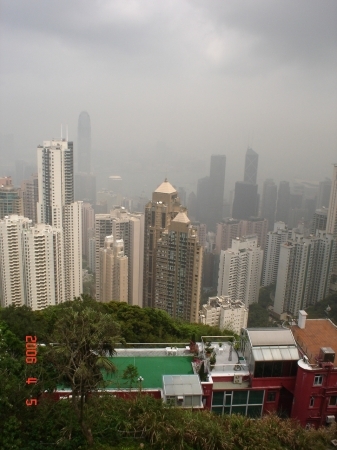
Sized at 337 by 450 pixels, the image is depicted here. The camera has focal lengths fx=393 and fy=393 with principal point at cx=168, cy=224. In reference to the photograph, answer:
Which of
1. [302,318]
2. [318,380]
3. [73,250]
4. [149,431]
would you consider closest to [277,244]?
[73,250]

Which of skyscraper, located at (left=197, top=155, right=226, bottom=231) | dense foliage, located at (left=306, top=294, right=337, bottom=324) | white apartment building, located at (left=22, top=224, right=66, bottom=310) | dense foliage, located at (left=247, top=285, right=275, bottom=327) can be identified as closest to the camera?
white apartment building, located at (left=22, top=224, right=66, bottom=310)

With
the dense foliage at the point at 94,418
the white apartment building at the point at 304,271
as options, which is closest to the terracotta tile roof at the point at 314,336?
the dense foliage at the point at 94,418

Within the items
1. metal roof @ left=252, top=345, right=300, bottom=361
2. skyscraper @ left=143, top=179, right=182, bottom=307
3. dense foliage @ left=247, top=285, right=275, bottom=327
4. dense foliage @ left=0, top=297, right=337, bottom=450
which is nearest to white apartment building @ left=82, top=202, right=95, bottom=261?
skyscraper @ left=143, top=179, right=182, bottom=307

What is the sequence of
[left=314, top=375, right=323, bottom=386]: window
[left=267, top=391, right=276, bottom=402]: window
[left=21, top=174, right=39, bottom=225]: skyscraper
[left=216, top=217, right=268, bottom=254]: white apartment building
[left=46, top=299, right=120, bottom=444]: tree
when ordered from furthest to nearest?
1. [left=216, top=217, right=268, bottom=254]: white apartment building
2. [left=21, top=174, right=39, bottom=225]: skyscraper
3. [left=267, top=391, right=276, bottom=402]: window
4. [left=314, top=375, right=323, bottom=386]: window
5. [left=46, top=299, right=120, bottom=444]: tree

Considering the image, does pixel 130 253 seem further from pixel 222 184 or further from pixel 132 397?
pixel 132 397

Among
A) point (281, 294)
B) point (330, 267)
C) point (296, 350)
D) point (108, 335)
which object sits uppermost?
point (108, 335)

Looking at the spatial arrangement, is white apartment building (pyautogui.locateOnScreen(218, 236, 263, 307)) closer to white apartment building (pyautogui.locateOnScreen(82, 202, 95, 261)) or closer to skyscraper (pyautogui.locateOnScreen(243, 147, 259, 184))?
skyscraper (pyautogui.locateOnScreen(243, 147, 259, 184))

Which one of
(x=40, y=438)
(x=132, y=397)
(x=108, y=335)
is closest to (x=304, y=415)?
(x=132, y=397)
